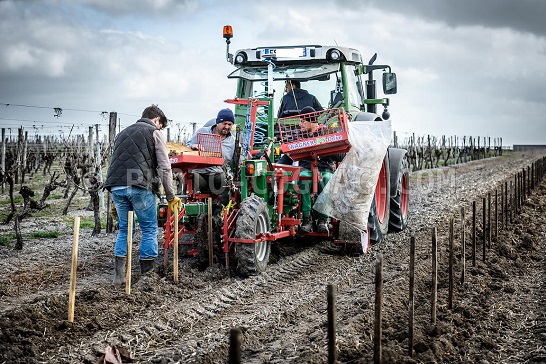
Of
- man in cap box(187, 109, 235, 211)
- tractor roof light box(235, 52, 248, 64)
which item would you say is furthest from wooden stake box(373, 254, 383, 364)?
tractor roof light box(235, 52, 248, 64)

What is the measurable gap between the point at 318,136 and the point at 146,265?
2.40 meters

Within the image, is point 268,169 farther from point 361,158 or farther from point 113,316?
point 113,316

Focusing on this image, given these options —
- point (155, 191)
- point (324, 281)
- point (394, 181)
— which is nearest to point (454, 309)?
point (324, 281)

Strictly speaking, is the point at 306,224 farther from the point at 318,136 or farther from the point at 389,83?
the point at 389,83

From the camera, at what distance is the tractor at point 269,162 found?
6680 mm

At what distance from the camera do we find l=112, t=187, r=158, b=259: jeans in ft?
20.7

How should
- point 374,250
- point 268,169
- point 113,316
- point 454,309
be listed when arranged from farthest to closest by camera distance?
point 374,250
point 268,169
point 454,309
point 113,316

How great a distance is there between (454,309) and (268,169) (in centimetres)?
263

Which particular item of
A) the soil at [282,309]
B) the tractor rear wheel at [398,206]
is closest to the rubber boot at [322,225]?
the soil at [282,309]

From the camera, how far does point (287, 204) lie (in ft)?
24.6

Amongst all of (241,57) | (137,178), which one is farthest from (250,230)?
(241,57)

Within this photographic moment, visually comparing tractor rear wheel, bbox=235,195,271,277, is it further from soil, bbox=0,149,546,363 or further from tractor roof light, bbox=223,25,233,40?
tractor roof light, bbox=223,25,233,40

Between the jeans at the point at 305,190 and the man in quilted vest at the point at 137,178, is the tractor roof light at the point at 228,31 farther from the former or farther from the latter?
the man in quilted vest at the point at 137,178

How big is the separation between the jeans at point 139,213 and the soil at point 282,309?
1.04 feet
